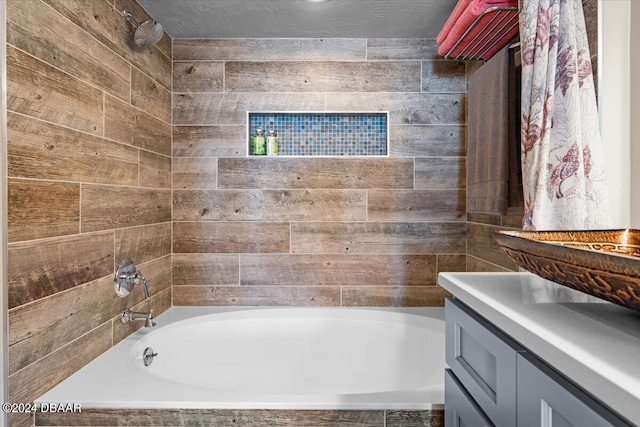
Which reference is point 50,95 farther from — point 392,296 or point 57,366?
point 392,296

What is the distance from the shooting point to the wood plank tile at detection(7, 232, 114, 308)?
134 cm

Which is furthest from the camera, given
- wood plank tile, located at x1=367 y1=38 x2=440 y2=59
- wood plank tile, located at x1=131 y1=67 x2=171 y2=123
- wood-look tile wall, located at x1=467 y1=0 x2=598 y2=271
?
wood plank tile, located at x1=367 y1=38 x2=440 y2=59

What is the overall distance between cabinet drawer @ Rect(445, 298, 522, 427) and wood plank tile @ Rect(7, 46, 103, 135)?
143 cm

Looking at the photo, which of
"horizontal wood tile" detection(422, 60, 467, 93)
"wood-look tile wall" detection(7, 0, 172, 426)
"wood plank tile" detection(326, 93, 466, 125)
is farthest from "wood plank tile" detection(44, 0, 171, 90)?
"horizontal wood tile" detection(422, 60, 467, 93)

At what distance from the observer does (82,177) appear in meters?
1.69

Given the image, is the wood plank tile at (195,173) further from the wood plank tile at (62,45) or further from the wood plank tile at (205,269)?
the wood plank tile at (62,45)

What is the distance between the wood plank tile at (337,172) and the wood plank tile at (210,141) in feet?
0.51

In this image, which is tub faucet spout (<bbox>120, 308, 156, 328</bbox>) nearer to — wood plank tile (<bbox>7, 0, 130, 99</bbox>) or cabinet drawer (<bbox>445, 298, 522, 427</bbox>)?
wood plank tile (<bbox>7, 0, 130, 99</bbox>)

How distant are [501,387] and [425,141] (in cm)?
205

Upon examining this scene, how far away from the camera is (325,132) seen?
269 centimetres

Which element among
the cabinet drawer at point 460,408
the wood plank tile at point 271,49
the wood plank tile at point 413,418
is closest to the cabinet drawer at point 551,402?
the cabinet drawer at point 460,408

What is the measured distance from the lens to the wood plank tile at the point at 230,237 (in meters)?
2.63

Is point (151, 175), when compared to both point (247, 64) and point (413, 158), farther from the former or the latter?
point (413, 158)

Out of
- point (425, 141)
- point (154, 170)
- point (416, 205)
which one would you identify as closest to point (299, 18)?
point (425, 141)
